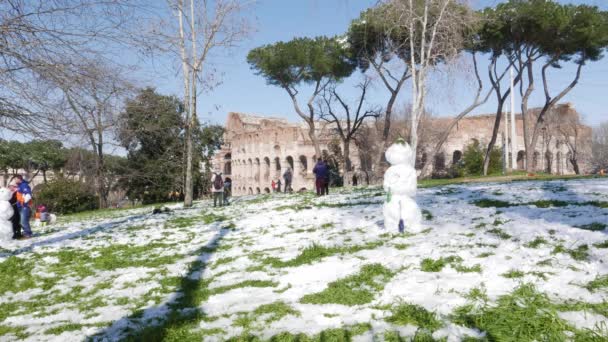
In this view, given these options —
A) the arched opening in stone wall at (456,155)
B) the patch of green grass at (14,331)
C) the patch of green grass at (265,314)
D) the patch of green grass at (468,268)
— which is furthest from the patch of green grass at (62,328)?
the arched opening in stone wall at (456,155)

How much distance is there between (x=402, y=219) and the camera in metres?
6.59

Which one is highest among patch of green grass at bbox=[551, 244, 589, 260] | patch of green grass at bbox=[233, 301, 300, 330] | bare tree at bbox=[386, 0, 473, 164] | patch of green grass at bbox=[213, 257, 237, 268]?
bare tree at bbox=[386, 0, 473, 164]

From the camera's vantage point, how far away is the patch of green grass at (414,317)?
320cm

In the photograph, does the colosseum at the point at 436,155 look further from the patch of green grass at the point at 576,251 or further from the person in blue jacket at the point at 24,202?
the patch of green grass at the point at 576,251

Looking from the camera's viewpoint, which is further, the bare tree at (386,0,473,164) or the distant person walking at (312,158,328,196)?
the bare tree at (386,0,473,164)

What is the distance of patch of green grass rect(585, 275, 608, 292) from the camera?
357 centimetres

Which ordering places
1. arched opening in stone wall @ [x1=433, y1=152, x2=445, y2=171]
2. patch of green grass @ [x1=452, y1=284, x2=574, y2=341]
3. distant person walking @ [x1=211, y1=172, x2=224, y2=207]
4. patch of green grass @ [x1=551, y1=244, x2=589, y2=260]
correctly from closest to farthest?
patch of green grass @ [x1=452, y1=284, x2=574, y2=341]
patch of green grass @ [x1=551, y1=244, x2=589, y2=260]
distant person walking @ [x1=211, y1=172, x2=224, y2=207]
arched opening in stone wall @ [x1=433, y1=152, x2=445, y2=171]

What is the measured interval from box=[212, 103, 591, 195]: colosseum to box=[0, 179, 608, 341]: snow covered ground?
106 ft

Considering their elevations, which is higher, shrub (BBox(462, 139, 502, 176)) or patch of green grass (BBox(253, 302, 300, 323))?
shrub (BBox(462, 139, 502, 176))

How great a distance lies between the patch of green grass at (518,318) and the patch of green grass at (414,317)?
6.8 inches

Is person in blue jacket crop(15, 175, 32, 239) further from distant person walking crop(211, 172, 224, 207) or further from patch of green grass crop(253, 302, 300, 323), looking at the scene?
patch of green grass crop(253, 302, 300, 323)

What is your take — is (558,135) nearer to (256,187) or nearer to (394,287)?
(256,187)

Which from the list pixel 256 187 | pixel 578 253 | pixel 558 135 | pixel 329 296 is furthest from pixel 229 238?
pixel 558 135

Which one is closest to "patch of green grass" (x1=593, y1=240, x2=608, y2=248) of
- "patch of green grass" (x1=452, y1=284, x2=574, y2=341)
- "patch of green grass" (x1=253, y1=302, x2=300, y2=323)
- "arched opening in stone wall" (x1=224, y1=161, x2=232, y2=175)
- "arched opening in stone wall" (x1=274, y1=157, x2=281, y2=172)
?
"patch of green grass" (x1=452, y1=284, x2=574, y2=341)
